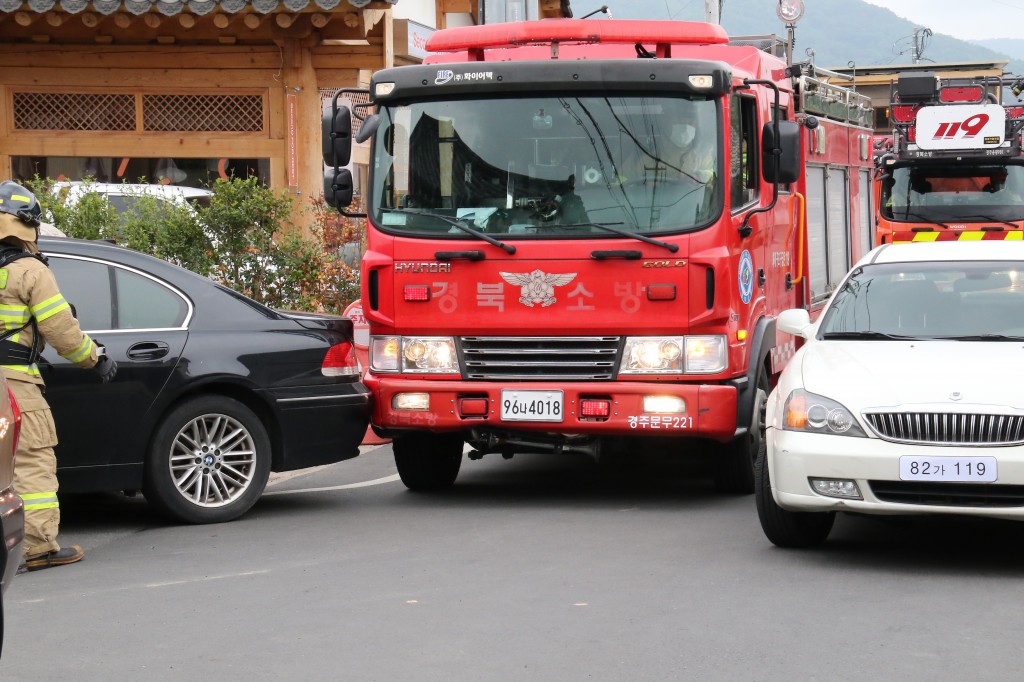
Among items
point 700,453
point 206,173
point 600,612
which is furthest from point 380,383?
point 206,173

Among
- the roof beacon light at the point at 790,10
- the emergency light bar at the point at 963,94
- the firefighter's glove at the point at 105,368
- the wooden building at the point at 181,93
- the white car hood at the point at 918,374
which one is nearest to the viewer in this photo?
the white car hood at the point at 918,374

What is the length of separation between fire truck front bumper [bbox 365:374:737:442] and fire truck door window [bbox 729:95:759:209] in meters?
1.17

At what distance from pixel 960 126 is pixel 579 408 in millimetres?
11337

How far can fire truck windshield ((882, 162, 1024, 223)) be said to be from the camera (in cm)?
1911

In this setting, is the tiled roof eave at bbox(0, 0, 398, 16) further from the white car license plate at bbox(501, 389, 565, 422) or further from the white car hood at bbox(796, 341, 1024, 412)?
the white car hood at bbox(796, 341, 1024, 412)

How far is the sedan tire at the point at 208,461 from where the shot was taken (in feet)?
29.0

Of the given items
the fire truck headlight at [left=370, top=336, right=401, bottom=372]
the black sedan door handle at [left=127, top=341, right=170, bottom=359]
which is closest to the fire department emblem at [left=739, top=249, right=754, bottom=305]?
the fire truck headlight at [left=370, top=336, right=401, bottom=372]

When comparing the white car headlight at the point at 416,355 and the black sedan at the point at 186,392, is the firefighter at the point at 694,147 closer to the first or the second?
the white car headlight at the point at 416,355

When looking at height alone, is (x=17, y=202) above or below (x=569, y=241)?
above

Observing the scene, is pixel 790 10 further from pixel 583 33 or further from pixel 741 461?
pixel 741 461

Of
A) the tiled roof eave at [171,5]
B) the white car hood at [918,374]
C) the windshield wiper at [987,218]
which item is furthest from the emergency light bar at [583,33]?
the windshield wiper at [987,218]

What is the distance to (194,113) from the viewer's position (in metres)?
16.4

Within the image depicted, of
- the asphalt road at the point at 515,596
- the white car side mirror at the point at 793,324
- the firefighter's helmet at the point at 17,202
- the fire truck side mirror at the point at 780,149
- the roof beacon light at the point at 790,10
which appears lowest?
the asphalt road at the point at 515,596

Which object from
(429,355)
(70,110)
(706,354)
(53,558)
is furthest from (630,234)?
(70,110)
